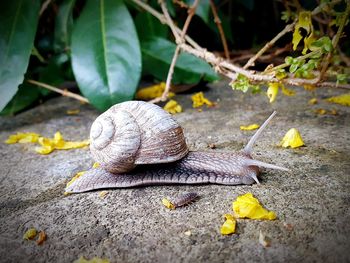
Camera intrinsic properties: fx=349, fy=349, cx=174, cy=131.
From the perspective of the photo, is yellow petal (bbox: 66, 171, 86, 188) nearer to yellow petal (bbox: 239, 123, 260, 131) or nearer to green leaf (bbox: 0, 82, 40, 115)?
yellow petal (bbox: 239, 123, 260, 131)

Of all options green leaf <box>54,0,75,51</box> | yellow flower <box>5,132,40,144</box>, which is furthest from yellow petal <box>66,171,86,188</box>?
green leaf <box>54,0,75,51</box>

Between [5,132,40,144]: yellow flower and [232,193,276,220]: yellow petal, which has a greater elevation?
[232,193,276,220]: yellow petal

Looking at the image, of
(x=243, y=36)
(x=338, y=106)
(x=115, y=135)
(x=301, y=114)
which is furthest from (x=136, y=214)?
(x=243, y=36)

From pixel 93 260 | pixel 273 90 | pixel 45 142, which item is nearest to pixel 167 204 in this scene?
pixel 93 260

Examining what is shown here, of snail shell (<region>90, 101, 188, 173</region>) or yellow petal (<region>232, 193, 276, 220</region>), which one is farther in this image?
snail shell (<region>90, 101, 188, 173</region>)

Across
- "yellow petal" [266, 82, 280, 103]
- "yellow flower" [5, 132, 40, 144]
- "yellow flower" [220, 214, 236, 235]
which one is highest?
"yellow petal" [266, 82, 280, 103]

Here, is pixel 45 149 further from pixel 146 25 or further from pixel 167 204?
pixel 146 25
